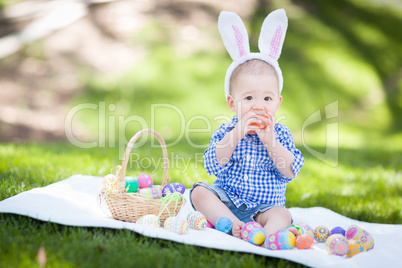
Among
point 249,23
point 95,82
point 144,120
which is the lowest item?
point 144,120

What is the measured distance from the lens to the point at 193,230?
2199mm

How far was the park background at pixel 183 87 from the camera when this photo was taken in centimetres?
406

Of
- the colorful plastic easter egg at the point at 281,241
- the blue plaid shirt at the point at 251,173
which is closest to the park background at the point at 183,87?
the blue plaid shirt at the point at 251,173

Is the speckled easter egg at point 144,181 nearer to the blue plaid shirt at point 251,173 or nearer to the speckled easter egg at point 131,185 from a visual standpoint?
the speckled easter egg at point 131,185

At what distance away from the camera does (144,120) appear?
674cm

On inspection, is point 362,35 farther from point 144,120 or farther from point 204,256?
point 204,256

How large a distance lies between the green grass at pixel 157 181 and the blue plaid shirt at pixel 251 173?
566mm

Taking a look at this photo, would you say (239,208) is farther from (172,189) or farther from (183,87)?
(183,87)

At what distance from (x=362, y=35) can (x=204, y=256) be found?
28.1 ft

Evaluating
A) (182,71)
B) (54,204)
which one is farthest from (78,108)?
(54,204)

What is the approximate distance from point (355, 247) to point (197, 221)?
777 millimetres

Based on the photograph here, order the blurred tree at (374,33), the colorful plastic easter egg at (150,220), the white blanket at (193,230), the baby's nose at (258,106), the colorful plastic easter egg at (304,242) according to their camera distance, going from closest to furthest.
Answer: the white blanket at (193,230) → the colorful plastic easter egg at (304,242) → the colorful plastic easter egg at (150,220) → the baby's nose at (258,106) → the blurred tree at (374,33)

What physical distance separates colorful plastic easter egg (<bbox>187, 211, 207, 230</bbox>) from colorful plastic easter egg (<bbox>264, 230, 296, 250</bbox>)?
34cm

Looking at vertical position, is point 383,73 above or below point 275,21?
above
